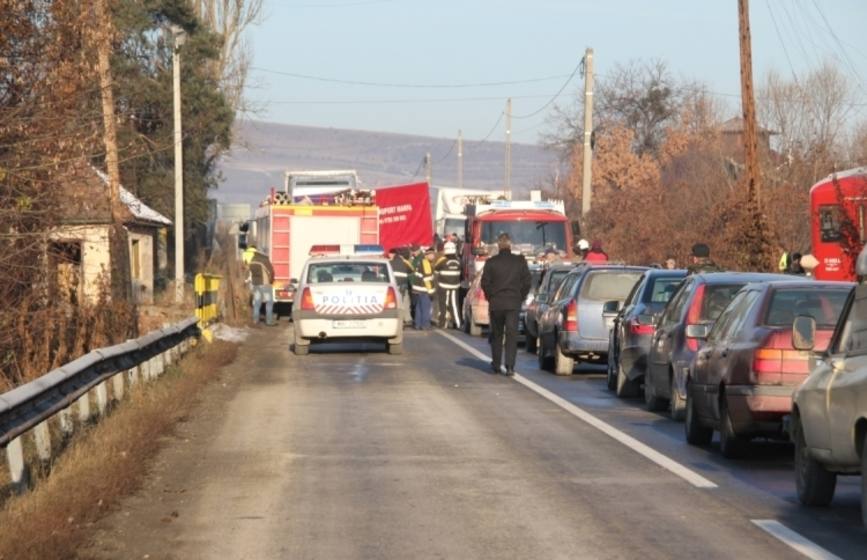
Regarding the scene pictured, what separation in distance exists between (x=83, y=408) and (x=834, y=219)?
22.4m

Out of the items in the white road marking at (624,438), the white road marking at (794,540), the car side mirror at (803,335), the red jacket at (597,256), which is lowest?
the white road marking at (624,438)

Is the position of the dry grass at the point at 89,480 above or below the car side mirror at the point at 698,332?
below

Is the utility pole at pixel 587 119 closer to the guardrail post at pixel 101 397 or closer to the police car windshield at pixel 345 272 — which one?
the police car windshield at pixel 345 272

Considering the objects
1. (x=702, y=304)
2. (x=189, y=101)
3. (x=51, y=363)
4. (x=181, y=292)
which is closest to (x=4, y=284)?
(x=51, y=363)

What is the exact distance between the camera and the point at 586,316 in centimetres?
2362

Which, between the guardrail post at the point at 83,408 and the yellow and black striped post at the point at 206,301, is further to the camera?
the yellow and black striped post at the point at 206,301

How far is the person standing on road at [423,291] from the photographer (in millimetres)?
38344

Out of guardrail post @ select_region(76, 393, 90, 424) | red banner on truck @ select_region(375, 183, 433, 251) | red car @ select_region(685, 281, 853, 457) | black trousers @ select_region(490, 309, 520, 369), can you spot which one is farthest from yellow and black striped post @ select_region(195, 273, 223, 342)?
red car @ select_region(685, 281, 853, 457)

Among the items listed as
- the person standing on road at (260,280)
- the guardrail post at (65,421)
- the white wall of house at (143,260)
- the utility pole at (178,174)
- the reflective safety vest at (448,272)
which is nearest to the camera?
the guardrail post at (65,421)

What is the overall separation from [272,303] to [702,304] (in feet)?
78.4

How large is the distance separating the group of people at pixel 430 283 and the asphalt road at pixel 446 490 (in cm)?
1869

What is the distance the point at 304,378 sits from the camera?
76.1ft

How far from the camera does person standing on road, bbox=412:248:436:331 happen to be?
1510 inches

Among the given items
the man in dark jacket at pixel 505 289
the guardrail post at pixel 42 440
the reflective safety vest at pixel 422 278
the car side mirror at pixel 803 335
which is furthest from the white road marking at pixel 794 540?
the reflective safety vest at pixel 422 278
